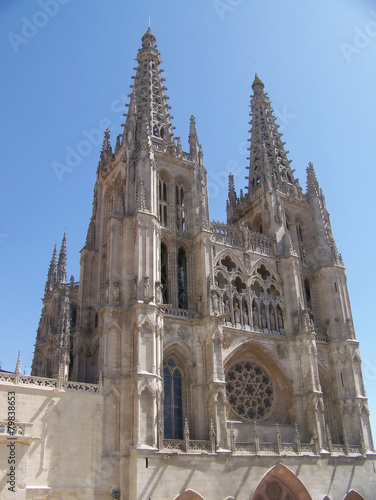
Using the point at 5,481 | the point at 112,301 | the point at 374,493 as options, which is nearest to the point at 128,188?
the point at 112,301

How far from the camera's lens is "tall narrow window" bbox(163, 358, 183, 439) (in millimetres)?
27391

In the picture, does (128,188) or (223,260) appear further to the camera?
(223,260)

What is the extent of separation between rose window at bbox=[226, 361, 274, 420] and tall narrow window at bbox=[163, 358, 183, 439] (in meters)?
3.20

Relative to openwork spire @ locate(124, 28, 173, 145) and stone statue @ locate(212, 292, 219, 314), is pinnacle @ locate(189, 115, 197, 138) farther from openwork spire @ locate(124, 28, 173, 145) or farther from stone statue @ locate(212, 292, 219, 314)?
stone statue @ locate(212, 292, 219, 314)

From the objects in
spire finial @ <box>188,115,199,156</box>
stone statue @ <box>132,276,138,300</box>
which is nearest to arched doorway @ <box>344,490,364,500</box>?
stone statue @ <box>132,276,138,300</box>

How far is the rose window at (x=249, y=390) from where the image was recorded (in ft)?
99.2

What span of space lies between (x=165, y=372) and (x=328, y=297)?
1399 centimetres

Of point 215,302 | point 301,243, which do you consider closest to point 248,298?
point 215,302

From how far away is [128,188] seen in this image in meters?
32.0

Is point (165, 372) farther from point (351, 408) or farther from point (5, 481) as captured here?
point (351, 408)

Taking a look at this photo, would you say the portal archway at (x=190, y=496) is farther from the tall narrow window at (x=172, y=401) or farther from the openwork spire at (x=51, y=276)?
the openwork spire at (x=51, y=276)

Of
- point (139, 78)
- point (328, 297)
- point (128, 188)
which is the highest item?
point (139, 78)

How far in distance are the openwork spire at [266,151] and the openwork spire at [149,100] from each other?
8.54 metres

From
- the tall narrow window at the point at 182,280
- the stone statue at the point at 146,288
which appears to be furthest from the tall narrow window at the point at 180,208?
the stone statue at the point at 146,288
